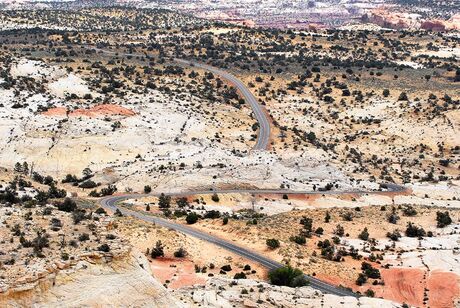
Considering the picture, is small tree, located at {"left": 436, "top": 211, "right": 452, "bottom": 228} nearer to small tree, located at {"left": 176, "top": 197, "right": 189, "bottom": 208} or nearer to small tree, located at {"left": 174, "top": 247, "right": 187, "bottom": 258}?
small tree, located at {"left": 176, "top": 197, "right": 189, "bottom": 208}

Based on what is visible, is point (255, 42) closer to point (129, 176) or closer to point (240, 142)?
point (240, 142)

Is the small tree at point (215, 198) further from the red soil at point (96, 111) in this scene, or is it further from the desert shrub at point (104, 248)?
the desert shrub at point (104, 248)

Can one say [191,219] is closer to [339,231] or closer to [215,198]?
[215,198]

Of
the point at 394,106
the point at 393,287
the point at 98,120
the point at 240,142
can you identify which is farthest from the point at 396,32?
the point at 393,287

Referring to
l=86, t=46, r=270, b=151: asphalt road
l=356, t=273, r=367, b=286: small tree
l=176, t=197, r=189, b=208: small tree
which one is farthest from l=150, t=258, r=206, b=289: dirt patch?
l=86, t=46, r=270, b=151: asphalt road

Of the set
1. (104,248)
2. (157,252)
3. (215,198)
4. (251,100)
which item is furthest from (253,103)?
(104,248)

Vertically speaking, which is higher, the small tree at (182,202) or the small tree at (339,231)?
the small tree at (339,231)

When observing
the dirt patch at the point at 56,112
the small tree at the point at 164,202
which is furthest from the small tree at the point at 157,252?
the dirt patch at the point at 56,112
